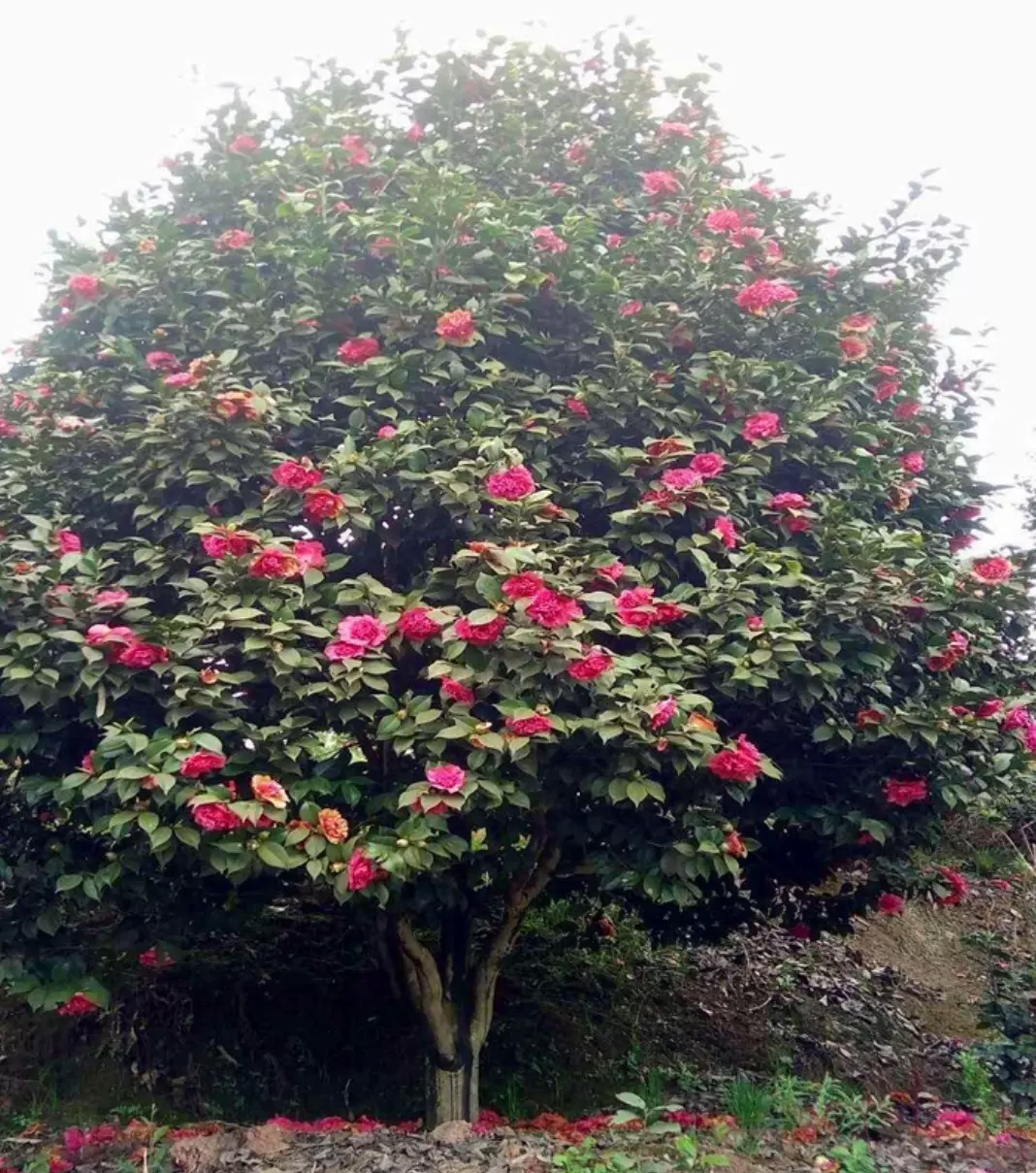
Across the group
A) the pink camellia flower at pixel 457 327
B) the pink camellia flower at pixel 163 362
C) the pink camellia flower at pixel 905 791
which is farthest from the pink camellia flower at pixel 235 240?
the pink camellia flower at pixel 905 791

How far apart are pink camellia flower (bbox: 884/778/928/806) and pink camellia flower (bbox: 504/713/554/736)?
1564mm

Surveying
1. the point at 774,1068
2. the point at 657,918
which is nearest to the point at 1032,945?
the point at 774,1068

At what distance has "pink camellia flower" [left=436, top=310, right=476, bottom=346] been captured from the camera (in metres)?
4.30

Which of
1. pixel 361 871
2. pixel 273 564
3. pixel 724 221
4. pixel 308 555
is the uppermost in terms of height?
pixel 724 221

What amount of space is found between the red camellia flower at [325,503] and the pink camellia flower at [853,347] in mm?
2576

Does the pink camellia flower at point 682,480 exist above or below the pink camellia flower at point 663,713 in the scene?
above

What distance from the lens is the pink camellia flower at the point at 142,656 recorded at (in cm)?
343

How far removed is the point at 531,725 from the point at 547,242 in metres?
2.39

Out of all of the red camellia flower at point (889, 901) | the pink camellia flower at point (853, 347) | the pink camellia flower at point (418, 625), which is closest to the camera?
the pink camellia flower at point (418, 625)

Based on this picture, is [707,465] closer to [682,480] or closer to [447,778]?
[682,480]

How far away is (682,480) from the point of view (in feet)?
13.0

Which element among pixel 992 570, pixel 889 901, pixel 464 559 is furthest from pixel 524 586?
pixel 889 901

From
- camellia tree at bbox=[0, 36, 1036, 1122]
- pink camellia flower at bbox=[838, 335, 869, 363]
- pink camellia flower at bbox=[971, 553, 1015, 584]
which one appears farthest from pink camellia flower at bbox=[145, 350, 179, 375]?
pink camellia flower at bbox=[971, 553, 1015, 584]

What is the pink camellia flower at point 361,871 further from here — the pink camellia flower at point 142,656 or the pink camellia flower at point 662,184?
the pink camellia flower at point 662,184
